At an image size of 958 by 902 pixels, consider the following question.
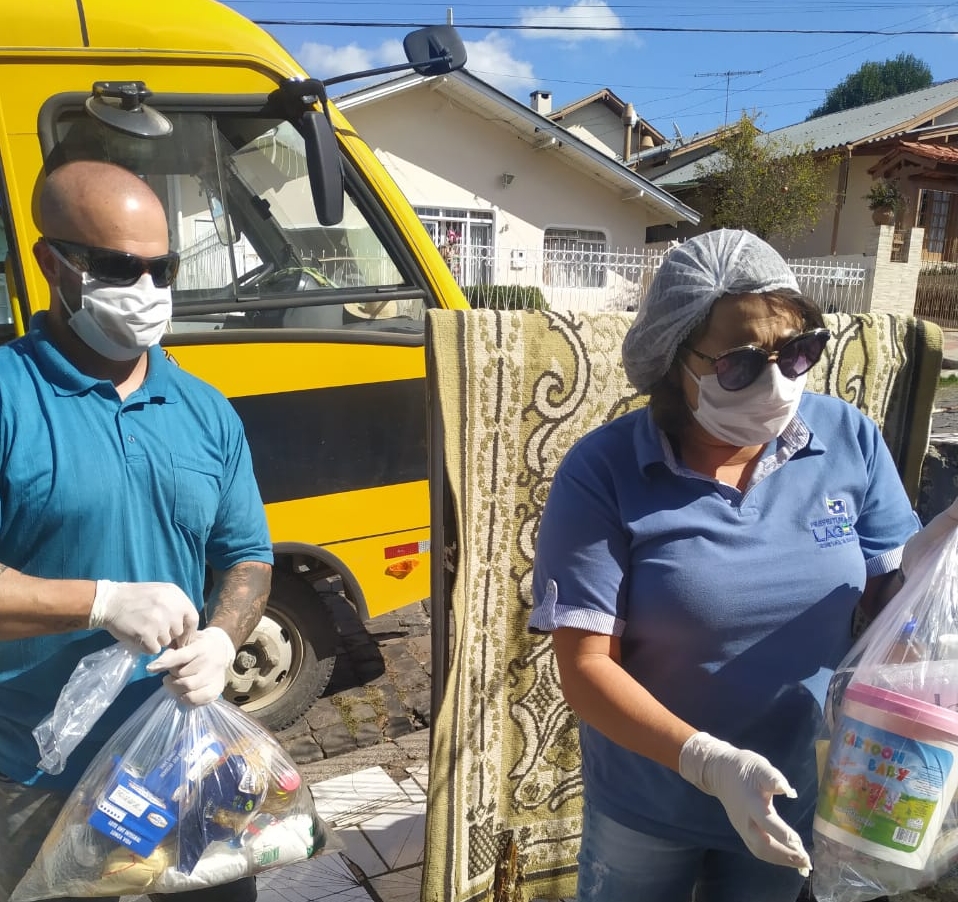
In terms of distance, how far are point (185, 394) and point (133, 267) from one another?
28 centimetres

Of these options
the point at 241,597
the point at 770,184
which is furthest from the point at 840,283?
the point at 241,597

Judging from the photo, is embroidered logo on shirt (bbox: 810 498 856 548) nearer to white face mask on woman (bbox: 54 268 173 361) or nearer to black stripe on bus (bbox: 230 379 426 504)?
white face mask on woman (bbox: 54 268 173 361)

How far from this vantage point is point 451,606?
2066 millimetres

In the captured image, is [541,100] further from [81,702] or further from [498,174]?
[81,702]

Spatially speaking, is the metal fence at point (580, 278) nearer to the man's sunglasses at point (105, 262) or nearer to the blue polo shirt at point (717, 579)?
the man's sunglasses at point (105, 262)

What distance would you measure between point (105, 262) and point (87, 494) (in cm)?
48

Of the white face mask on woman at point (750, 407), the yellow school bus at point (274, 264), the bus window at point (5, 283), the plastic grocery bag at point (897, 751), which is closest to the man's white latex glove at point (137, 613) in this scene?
the white face mask on woman at point (750, 407)

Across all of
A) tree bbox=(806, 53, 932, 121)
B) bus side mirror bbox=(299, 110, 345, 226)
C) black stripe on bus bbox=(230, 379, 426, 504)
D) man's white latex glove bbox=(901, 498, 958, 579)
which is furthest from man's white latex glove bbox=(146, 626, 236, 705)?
tree bbox=(806, 53, 932, 121)

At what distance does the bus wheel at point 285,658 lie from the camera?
3219 millimetres

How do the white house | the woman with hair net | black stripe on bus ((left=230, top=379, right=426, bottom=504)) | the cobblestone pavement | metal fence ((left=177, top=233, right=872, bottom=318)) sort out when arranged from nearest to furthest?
the woman with hair net, black stripe on bus ((left=230, top=379, right=426, bottom=504)), the cobblestone pavement, metal fence ((left=177, top=233, right=872, bottom=318)), the white house

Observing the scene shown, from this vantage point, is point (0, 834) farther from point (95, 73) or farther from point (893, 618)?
point (95, 73)

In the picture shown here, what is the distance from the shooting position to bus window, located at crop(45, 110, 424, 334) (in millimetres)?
2783

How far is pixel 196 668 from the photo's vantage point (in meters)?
1.51

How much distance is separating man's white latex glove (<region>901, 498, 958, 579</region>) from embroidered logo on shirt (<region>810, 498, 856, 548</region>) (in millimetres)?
102
